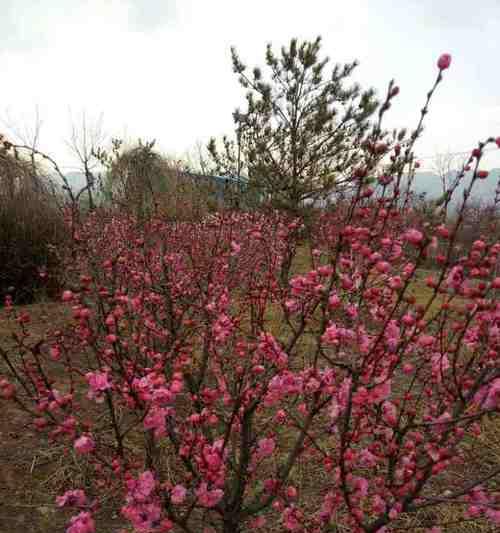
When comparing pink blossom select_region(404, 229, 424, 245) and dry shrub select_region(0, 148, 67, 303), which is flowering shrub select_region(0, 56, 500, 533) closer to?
pink blossom select_region(404, 229, 424, 245)

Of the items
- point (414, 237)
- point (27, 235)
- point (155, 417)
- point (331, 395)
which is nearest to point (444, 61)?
point (414, 237)

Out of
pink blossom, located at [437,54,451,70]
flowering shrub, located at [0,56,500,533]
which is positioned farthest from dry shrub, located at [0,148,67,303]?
pink blossom, located at [437,54,451,70]

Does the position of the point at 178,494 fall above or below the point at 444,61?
below

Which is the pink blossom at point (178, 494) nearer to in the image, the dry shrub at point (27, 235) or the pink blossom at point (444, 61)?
the pink blossom at point (444, 61)

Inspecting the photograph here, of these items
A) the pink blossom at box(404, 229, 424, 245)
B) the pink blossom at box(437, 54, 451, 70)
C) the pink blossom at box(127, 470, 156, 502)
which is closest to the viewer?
the pink blossom at box(404, 229, 424, 245)

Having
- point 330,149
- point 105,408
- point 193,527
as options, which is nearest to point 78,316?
point 193,527

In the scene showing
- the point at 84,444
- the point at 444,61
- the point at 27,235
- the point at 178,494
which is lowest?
the point at 178,494

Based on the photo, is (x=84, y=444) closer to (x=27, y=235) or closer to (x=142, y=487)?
(x=142, y=487)

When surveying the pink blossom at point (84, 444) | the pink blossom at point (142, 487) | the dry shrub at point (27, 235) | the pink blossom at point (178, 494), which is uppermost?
the dry shrub at point (27, 235)

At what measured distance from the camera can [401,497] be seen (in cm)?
167

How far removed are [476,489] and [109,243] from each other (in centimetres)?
667

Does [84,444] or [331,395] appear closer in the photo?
[84,444]

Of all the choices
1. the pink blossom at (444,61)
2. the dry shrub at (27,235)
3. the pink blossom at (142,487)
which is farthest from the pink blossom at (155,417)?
the dry shrub at (27,235)

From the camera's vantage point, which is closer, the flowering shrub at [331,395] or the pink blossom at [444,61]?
the pink blossom at [444,61]
